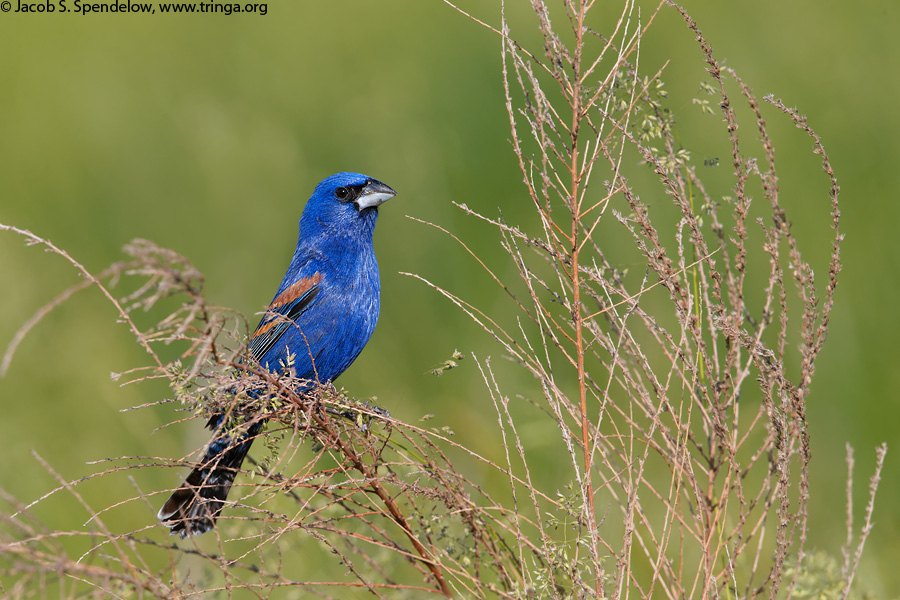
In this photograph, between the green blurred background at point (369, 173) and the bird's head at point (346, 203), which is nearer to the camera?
the bird's head at point (346, 203)

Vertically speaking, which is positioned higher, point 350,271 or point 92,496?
point 350,271

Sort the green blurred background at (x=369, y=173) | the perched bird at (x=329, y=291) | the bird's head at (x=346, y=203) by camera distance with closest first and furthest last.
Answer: the perched bird at (x=329, y=291)
the bird's head at (x=346, y=203)
the green blurred background at (x=369, y=173)

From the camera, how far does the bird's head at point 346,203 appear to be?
3.96 m

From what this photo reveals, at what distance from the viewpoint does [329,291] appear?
12.2ft

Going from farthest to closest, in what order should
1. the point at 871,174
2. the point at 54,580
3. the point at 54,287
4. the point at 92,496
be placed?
the point at 54,287
the point at 871,174
the point at 92,496
the point at 54,580

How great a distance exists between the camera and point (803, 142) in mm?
5254

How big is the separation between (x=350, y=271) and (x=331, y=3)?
4.90 metres

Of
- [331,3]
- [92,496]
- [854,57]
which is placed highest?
[331,3]

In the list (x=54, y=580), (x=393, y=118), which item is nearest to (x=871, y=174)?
(x=393, y=118)

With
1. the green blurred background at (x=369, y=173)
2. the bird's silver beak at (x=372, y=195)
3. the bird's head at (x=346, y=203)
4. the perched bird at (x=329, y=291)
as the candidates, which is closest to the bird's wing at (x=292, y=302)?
the perched bird at (x=329, y=291)

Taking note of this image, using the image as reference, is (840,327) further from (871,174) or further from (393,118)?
(393,118)

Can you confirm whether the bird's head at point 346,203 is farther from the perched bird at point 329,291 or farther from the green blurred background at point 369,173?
the green blurred background at point 369,173

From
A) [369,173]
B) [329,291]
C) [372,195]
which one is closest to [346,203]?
[372,195]

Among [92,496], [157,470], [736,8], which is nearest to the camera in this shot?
[92,496]
